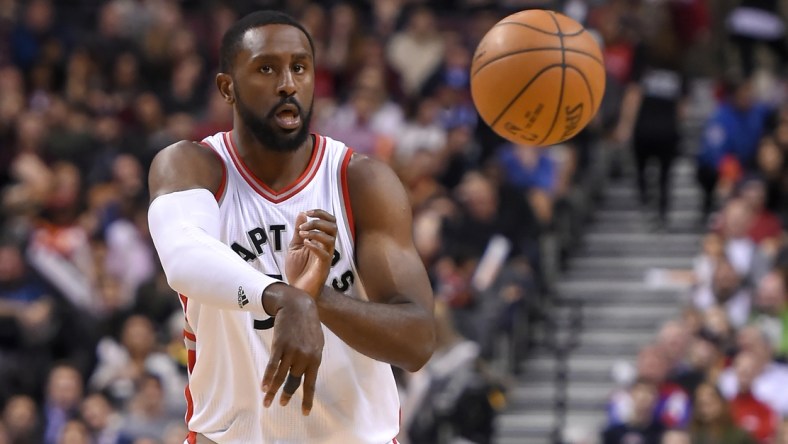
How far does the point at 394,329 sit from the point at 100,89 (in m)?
12.8

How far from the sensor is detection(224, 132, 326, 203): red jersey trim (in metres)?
4.97

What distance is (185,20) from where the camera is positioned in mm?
18641

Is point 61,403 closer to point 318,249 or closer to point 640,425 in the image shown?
point 640,425

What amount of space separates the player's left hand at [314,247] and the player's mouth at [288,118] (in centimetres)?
54

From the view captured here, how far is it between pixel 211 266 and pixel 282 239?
537 millimetres

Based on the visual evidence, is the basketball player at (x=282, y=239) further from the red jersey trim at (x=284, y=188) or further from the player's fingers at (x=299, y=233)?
the player's fingers at (x=299, y=233)

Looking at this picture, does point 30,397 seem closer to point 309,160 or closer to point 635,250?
point 635,250

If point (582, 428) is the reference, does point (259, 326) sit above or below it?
Answer: above

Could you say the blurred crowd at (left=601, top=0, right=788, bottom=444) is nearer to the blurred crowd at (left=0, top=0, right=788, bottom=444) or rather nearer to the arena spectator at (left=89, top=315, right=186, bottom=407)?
the blurred crowd at (left=0, top=0, right=788, bottom=444)

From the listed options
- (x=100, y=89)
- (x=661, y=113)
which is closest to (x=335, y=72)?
(x=100, y=89)

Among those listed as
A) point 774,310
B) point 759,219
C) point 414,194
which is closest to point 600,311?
point 759,219

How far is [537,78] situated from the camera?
6.29 m

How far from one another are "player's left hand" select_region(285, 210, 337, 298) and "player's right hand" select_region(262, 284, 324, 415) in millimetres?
215

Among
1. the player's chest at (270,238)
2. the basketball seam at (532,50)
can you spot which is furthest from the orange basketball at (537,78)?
the player's chest at (270,238)
